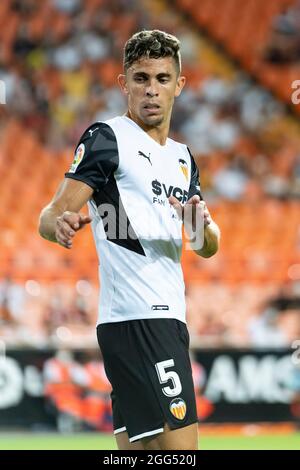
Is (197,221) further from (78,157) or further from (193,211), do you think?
(78,157)

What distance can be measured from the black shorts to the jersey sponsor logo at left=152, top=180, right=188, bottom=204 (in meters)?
0.54

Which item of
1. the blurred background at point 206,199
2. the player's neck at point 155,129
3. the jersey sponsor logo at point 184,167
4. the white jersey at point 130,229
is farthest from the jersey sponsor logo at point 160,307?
the blurred background at point 206,199

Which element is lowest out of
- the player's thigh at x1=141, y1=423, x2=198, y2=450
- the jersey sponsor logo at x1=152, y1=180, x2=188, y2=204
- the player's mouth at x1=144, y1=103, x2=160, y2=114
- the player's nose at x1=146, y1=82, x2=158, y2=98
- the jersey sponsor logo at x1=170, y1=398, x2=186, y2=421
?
the player's thigh at x1=141, y1=423, x2=198, y2=450

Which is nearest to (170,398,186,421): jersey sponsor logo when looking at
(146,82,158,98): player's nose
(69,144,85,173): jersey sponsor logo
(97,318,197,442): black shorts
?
(97,318,197,442): black shorts

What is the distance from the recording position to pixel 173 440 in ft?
13.2

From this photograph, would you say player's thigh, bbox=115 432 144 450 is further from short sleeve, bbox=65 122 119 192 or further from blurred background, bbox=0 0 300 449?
blurred background, bbox=0 0 300 449

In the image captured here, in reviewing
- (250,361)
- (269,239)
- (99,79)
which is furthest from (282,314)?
(99,79)

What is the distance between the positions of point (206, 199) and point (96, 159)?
10823 mm

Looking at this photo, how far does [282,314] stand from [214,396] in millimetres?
1484

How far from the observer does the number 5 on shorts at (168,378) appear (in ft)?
13.3

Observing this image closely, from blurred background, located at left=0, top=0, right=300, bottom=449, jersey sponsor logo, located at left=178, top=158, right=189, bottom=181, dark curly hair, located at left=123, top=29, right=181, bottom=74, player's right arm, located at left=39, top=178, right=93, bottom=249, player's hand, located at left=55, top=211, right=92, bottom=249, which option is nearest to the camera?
player's hand, located at left=55, top=211, right=92, bottom=249

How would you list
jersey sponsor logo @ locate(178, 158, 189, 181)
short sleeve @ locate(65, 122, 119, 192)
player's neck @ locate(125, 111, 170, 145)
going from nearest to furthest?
short sleeve @ locate(65, 122, 119, 192), player's neck @ locate(125, 111, 170, 145), jersey sponsor logo @ locate(178, 158, 189, 181)

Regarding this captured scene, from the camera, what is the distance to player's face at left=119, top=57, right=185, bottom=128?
4266mm

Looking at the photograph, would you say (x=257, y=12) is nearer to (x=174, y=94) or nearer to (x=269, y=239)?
(x=269, y=239)
